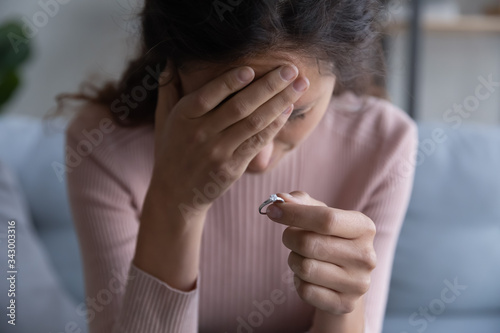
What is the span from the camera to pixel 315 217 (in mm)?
494

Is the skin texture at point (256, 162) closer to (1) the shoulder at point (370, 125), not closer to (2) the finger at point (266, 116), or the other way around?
(2) the finger at point (266, 116)

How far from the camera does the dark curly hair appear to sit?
473mm

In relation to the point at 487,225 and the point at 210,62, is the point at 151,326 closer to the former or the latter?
the point at 210,62

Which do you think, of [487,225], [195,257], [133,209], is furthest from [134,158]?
[487,225]

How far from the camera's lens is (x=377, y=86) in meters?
0.92

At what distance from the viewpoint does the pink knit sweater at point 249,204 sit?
2.39ft

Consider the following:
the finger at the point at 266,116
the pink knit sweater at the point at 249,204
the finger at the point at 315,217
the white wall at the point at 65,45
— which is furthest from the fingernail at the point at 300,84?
the white wall at the point at 65,45

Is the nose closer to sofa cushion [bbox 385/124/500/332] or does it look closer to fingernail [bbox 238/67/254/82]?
fingernail [bbox 238/67/254/82]

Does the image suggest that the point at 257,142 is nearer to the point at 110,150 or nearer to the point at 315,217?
the point at 315,217

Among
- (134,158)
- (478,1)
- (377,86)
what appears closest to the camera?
(134,158)

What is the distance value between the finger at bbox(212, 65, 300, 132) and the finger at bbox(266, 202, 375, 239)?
8cm

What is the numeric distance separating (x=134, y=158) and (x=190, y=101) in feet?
0.81

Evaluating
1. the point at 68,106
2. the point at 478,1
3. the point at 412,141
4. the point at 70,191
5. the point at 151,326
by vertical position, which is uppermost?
the point at 478,1

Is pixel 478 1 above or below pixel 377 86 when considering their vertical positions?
above
